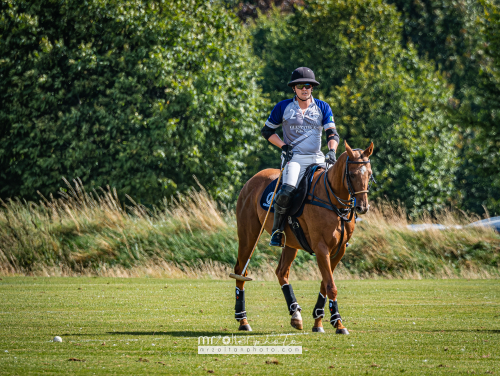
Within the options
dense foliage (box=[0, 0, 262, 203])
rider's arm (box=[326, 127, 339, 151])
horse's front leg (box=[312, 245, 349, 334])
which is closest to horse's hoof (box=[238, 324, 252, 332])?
horse's front leg (box=[312, 245, 349, 334])

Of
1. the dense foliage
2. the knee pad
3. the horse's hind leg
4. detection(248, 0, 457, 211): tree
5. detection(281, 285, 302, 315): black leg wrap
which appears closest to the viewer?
detection(281, 285, 302, 315): black leg wrap

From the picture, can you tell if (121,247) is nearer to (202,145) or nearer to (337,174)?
(202,145)

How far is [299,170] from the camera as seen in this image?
9.82 meters

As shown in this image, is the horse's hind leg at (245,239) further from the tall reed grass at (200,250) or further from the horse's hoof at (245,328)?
the tall reed grass at (200,250)

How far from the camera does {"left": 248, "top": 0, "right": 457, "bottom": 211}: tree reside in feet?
117

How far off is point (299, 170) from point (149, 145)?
19184mm

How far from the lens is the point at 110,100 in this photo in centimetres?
2886

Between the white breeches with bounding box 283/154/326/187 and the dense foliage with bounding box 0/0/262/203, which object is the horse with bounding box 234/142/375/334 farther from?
the dense foliage with bounding box 0/0/262/203

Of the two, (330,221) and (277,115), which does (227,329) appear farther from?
(277,115)

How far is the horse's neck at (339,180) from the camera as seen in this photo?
9.18 m

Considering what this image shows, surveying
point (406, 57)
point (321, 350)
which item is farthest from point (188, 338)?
point (406, 57)

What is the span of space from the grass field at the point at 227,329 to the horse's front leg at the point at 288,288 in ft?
0.70

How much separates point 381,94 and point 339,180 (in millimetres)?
27917

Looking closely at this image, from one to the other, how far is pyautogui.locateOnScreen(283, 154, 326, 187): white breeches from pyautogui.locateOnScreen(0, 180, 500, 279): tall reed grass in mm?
9759
